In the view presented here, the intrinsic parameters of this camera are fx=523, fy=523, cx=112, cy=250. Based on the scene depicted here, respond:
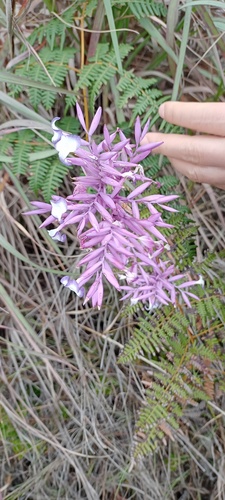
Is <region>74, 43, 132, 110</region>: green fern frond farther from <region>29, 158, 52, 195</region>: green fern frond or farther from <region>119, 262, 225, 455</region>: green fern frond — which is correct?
<region>119, 262, 225, 455</region>: green fern frond

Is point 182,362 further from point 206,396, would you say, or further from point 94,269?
point 94,269

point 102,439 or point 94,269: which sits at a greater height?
point 94,269

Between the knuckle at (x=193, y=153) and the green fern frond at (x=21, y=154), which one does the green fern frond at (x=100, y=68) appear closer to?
the green fern frond at (x=21, y=154)

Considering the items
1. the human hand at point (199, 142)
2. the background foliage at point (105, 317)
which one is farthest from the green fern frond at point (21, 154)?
the human hand at point (199, 142)

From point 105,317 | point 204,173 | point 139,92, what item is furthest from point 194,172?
point 105,317

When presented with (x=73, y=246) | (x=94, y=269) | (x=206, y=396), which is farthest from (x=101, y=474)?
(x=94, y=269)

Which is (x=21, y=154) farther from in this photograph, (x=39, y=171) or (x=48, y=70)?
(x=48, y=70)

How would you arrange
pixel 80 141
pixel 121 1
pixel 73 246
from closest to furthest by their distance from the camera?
1. pixel 80 141
2. pixel 121 1
3. pixel 73 246
